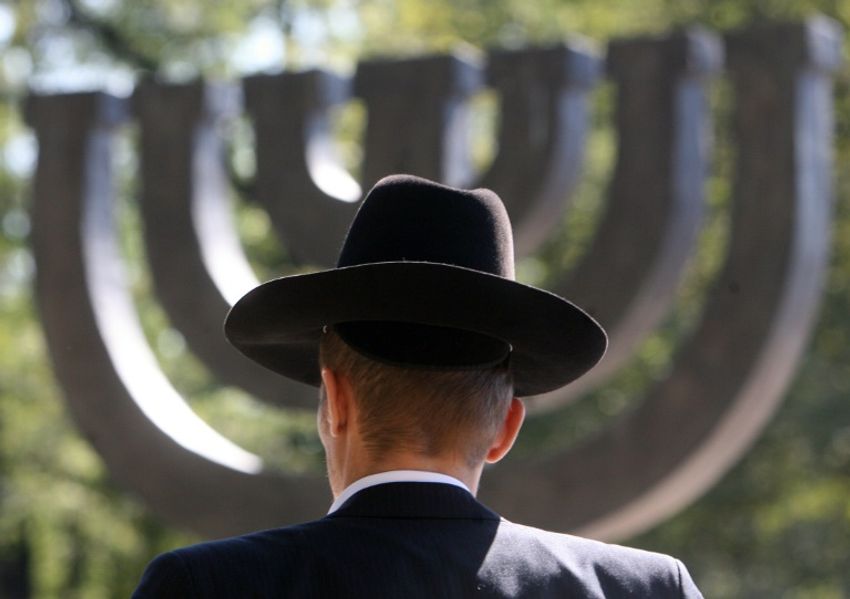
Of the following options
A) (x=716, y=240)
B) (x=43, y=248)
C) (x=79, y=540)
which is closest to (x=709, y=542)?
(x=716, y=240)

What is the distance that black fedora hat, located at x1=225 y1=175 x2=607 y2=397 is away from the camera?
1656 millimetres

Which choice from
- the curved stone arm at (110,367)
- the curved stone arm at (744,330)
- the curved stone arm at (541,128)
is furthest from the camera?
the curved stone arm at (110,367)

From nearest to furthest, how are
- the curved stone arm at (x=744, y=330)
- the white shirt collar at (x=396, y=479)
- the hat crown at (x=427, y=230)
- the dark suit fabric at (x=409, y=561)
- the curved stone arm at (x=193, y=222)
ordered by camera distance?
the dark suit fabric at (x=409, y=561) → the white shirt collar at (x=396, y=479) → the hat crown at (x=427, y=230) → the curved stone arm at (x=744, y=330) → the curved stone arm at (x=193, y=222)

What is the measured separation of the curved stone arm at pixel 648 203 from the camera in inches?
167

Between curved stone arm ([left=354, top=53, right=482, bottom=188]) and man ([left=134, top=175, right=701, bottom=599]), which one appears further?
curved stone arm ([left=354, top=53, right=482, bottom=188])

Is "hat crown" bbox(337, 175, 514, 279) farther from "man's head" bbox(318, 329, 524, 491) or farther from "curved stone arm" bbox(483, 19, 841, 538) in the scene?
"curved stone arm" bbox(483, 19, 841, 538)

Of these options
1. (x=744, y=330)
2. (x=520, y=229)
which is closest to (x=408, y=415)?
(x=744, y=330)

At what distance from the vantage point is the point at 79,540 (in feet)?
38.4

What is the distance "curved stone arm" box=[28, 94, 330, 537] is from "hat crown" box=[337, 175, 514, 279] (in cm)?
282

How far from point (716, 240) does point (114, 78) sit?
4841 mm

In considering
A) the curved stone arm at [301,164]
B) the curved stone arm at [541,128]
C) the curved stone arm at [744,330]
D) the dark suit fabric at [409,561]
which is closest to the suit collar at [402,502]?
the dark suit fabric at [409,561]

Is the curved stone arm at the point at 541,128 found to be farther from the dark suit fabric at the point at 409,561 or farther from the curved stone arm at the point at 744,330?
the dark suit fabric at the point at 409,561

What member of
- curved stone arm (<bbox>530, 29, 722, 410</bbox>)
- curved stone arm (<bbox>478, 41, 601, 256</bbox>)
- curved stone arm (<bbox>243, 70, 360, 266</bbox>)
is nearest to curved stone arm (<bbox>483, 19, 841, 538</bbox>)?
curved stone arm (<bbox>530, 29, 722, 410</bbox>)

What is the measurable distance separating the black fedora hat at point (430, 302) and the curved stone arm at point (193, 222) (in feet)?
9.38
